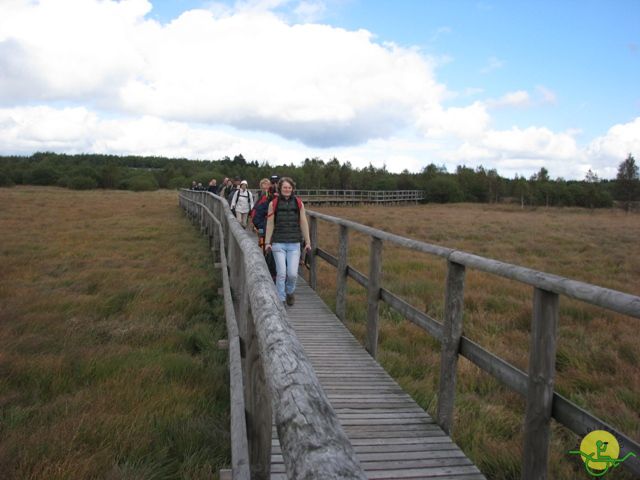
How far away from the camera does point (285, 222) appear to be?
21.3 ft

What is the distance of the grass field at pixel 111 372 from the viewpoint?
2912 millimetres

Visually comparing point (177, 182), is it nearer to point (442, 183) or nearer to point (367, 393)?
point (442, 183)

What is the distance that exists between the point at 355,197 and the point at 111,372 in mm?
46728

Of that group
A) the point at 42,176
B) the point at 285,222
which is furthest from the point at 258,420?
the point at 42,176

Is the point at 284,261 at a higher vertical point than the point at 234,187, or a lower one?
lower

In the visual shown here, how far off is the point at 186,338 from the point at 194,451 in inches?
95.3

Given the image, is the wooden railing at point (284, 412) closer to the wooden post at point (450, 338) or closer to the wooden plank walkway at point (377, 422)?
the wooden plank walkway at point (377, 422)

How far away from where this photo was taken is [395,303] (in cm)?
462

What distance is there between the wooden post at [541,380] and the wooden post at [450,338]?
907 mm

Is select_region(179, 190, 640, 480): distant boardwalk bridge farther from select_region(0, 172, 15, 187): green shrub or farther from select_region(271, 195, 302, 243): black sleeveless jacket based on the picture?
select_region(0, 172, 15, 187): green shrub

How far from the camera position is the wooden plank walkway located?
9.62ft

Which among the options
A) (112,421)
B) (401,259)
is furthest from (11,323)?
(401,259)

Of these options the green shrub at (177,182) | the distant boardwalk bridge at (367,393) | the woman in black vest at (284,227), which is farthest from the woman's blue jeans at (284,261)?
the green shrub at (177,182)

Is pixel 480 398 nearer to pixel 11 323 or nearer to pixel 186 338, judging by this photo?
pixel 186 338
